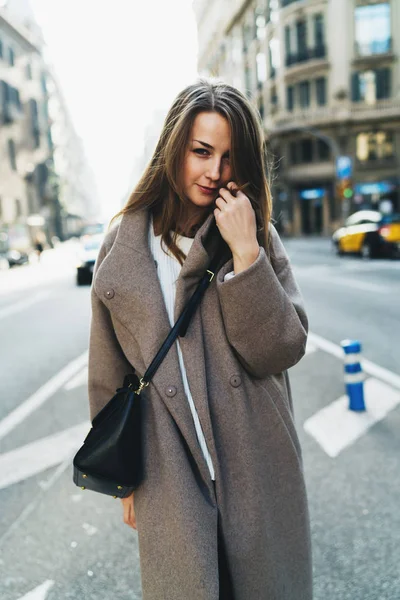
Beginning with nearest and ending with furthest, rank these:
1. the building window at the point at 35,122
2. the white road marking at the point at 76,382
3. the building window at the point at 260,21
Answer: the white road marking at the point at 76,382
the building window at the point at 260,21
the building window at the point at 35,122

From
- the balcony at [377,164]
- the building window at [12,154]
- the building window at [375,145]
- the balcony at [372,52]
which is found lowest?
the balcony at [377,164]

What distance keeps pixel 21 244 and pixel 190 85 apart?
37.0 metres

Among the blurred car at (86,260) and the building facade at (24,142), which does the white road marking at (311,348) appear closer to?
the blurred car at (86,260)

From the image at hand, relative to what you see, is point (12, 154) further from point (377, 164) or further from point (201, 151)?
point (201, 151)

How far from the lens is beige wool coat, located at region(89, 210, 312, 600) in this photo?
1464mm

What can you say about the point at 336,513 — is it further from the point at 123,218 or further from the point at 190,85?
the point at 190,85

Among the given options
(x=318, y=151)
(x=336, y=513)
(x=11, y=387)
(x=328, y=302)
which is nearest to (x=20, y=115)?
(x=318, y=151)

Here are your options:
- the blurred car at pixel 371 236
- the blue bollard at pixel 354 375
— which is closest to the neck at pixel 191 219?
the blue bollard at pixel 354 375

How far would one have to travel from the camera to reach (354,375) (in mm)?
4441

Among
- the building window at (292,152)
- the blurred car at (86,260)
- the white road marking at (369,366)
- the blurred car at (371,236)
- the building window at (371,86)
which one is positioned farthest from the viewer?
the building window at (292,152)

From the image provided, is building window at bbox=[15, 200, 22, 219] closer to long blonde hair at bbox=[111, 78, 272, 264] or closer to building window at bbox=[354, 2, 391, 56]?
building window at bbox=[354, 2, 391, 56]

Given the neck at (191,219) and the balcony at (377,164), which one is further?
the balcony at (377,164)

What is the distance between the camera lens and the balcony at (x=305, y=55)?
124ft

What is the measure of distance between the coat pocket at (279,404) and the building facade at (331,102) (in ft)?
109
